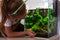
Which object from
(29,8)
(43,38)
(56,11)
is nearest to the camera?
(43,38)

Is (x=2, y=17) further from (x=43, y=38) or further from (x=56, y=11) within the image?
(x=56, y=11)

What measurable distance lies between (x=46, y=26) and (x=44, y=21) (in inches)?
1.6

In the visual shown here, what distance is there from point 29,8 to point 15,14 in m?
0.13

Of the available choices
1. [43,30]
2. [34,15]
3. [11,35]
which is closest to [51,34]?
[43,30]

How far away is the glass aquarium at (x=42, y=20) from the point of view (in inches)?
51.0

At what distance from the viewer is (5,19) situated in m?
1.32

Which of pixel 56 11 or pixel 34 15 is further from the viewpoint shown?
pixel 56 11

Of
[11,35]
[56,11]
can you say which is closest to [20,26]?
[11,35]

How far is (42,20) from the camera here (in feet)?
4.28

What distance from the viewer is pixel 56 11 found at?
1473 millimetres

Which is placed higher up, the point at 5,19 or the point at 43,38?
the point at 5,19

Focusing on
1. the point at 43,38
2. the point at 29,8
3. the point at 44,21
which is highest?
the point at 29,8

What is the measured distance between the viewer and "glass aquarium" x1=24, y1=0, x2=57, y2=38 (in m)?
1.29

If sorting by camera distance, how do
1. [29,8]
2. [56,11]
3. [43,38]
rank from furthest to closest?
[56,11] → [29,8] → [43,38]
